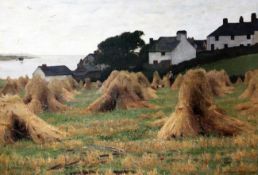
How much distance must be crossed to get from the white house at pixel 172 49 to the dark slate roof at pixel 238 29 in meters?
0.40

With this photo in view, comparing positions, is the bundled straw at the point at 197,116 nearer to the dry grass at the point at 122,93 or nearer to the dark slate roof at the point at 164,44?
the dark slate roof at the point at 164,44

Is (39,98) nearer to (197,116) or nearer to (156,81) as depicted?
(156,81)

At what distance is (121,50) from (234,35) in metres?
1.29

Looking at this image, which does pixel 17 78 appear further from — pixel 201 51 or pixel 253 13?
pixel 253 13

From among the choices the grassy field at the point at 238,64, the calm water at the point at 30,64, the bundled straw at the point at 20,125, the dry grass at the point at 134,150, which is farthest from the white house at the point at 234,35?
the bundled straw at the point at 20,125

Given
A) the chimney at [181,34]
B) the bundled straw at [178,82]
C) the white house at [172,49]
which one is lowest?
the bundled straw at [178,82]

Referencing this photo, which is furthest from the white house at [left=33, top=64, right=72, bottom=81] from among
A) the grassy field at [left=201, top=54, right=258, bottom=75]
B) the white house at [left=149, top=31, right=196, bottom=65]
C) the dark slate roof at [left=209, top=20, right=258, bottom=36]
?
the dark slate roof at [left=209, top=20, right=258, bottom=36]

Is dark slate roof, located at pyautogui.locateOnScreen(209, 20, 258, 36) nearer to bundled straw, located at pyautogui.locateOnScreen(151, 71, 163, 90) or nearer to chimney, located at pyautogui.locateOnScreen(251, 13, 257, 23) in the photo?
chimney, located at pyautogui.locateOnScreen(251, 13, 257, 23)

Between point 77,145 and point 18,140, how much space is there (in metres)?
0.99

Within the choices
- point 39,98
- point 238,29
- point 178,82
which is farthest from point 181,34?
point 39,98

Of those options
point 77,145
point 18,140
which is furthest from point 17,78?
point 77,145

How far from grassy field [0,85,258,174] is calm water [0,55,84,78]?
0.56 metres

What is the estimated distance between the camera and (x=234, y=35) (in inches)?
271

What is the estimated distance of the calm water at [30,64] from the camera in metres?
7.59
